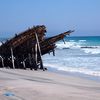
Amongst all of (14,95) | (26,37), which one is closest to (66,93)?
(14,95)

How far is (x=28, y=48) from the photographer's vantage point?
844 inches

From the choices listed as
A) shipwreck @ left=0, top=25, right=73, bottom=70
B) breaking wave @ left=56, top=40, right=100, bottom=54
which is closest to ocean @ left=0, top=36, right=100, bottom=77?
shipwreck @ left=0, top=25, right=73, bottom=70

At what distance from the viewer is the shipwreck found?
813 inches

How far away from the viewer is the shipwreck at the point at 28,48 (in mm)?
20641

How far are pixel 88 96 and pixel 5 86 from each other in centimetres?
264

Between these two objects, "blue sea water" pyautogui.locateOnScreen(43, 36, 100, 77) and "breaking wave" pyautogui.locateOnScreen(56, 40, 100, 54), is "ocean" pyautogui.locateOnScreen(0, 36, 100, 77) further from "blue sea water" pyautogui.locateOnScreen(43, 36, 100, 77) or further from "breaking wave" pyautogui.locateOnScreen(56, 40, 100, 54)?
"breaking wave" pyautogui.locateOnScreen(56, 40, 100, 54)

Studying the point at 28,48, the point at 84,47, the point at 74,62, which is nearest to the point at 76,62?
the point at 74,62

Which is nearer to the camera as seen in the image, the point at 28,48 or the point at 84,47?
the point at 28,48

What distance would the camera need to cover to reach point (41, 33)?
21.4 metres

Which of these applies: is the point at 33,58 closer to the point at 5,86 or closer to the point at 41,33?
the point at 41,33

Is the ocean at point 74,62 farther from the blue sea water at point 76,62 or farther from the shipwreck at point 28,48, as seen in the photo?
the shipwreck at point 28,48

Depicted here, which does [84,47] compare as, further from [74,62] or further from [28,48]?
[28,48]

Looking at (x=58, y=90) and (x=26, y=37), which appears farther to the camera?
(x=26, y=37)

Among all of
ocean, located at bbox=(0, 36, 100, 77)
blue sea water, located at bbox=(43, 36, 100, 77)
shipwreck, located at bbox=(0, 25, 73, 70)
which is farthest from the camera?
blue sea water, located at bbox=(43, 36, 100, 77)
